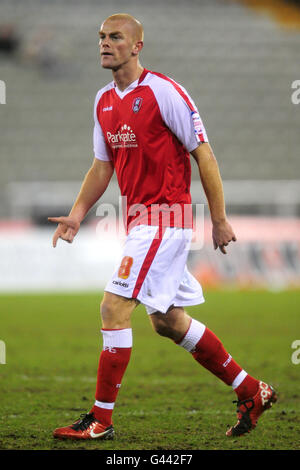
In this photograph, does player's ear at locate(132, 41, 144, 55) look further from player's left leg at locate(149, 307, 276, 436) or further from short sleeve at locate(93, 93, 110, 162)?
player's left leg at locate(149, 307, 276, 436)

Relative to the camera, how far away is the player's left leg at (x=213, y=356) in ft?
13.9

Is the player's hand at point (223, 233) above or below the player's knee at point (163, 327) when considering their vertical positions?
above

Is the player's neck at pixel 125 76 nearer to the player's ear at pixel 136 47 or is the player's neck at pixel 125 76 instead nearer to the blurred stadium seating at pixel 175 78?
the player's ear at pixel 136 47

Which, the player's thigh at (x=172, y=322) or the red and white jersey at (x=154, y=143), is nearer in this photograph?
the red and white jersey at (x=154, y=143)

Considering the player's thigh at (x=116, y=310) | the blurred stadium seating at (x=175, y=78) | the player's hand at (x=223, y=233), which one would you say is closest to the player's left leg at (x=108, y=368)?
the player's thigh at (x=116, y=310)

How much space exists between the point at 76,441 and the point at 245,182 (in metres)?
17.3

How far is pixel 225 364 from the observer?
434cm

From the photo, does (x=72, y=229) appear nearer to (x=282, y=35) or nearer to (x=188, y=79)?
(x=188, y=79)

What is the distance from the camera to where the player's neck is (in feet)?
13.8

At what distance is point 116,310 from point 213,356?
27.8 inches

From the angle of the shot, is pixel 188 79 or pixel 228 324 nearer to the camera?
pixel 228 324

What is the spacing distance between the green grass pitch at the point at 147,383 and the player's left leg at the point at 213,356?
0.55 feet

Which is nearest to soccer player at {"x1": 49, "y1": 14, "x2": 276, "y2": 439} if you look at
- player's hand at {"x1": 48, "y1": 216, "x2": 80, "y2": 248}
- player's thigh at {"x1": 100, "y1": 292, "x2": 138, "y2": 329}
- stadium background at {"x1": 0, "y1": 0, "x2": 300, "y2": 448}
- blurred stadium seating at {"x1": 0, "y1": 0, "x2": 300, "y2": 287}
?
player's thigh at {"x1": 100, "y1": 292, "x2": 138, "y2": 329}

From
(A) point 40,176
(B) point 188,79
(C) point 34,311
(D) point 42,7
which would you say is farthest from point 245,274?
(D) point 42,7
